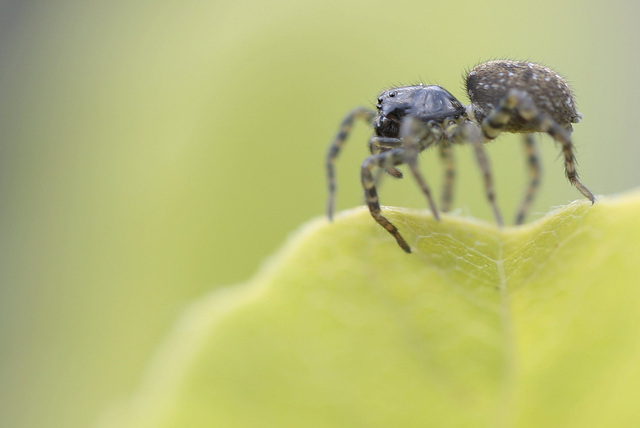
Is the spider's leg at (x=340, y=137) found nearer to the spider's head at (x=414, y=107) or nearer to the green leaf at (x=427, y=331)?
the spider's head at (x=414, y=107)

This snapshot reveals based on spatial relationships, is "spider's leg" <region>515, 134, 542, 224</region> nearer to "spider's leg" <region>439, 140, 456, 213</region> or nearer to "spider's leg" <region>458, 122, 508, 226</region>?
"spider's leg" <region>458, 122, 508, 226</region>

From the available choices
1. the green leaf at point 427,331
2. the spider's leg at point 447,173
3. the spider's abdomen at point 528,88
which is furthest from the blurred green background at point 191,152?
the green leaf at point 427,331

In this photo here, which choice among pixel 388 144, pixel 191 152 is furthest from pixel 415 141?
pixel 191 152

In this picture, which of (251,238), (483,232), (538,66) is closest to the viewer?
(483,232)

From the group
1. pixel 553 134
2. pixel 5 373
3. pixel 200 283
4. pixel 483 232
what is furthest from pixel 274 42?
pixel 483 232

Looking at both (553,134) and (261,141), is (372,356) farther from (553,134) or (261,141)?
(261,141)

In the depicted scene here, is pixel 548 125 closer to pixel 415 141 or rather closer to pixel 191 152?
pixel 415 141
